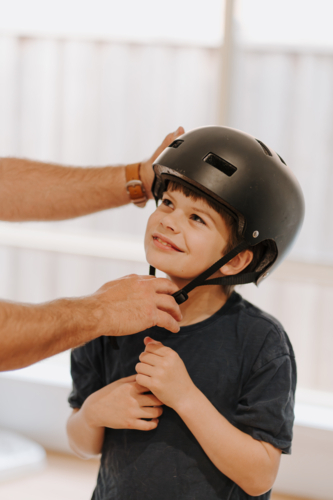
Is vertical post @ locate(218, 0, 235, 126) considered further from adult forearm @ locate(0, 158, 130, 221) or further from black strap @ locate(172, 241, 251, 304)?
black strap @ locate(172, 241, 251, 304)

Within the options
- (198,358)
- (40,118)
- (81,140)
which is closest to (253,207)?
(198,358)

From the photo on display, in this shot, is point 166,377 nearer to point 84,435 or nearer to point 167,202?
point 84,435

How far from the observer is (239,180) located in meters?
1.20

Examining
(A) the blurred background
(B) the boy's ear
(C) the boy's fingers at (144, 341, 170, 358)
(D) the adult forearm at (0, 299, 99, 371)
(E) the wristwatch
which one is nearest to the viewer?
(D) the adult forearm at (0, 299, 99, 371)

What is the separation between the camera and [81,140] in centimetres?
279

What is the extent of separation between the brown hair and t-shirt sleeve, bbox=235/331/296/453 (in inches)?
8.1

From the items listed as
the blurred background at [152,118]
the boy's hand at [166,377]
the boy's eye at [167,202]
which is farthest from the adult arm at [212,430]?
the blurred background at [152,118]

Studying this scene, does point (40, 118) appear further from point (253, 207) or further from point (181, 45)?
point (253, 207)

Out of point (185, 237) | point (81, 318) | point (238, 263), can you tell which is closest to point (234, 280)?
point (238, 263)

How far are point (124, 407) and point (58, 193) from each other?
80 centimetres

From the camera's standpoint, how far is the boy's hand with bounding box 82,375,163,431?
46.8 inches

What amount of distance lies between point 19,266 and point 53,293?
10.3 inches

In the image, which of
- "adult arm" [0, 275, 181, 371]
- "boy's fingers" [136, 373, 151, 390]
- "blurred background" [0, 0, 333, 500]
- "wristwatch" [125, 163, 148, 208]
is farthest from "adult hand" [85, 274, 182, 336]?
"blurred background" [0, 0, 333, 500]

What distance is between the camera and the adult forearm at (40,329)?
3.50 ft
